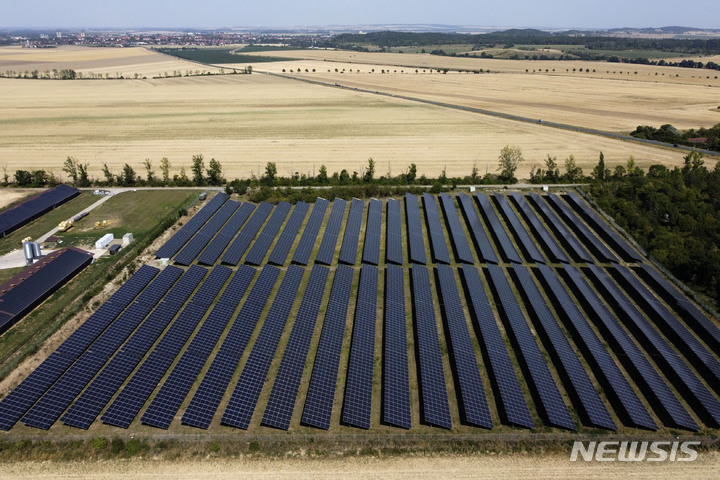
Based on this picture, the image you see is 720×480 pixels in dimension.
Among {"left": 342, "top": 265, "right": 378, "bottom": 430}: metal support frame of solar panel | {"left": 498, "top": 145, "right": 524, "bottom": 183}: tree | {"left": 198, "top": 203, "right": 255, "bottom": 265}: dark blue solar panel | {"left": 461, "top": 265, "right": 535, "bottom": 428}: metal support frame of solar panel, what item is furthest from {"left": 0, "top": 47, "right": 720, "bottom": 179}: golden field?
{"left": 342, "top": 265, "right": 378, "bottom": 430}: metal support frame of solar panel

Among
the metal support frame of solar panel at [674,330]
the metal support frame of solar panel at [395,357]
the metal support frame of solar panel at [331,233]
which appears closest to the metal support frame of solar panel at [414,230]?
the metal support frame of solar panel at [395,357]

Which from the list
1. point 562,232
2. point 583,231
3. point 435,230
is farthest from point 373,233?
point 583,231

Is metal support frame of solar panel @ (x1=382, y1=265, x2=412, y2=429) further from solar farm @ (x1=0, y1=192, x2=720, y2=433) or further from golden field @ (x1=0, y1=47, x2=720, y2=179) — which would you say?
golden field @ (x1=0, y1=47, x2=720, y2=179)

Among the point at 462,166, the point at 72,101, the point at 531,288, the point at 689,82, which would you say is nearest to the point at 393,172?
the point at 462,166

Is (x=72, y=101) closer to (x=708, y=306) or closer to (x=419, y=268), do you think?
(x=419, y=268)

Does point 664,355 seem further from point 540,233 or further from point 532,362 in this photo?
point 540,233
